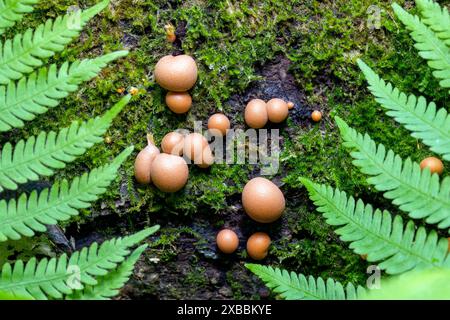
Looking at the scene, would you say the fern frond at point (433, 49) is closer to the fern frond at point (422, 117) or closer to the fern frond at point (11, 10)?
the fern frond at point (422, 117)

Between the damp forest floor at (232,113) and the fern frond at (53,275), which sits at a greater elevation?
the damp forest floor at (232,113)

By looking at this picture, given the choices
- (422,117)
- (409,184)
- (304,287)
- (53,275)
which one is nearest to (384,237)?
(409,184)

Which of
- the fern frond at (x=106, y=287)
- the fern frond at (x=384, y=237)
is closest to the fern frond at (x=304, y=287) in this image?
the fern frond at (x=384, y=237)

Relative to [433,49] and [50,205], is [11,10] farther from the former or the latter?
[433,49]

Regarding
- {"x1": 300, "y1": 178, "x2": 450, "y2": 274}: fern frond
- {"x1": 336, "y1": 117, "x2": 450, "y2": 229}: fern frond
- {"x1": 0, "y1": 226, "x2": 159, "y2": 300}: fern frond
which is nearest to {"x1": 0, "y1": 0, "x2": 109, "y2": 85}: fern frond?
{"x1": 0, "y1": 226, "x2": 159, "y2": 300}: fern frond

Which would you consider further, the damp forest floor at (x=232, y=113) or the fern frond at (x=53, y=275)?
the damp forest floor at (x=232, y=113)
